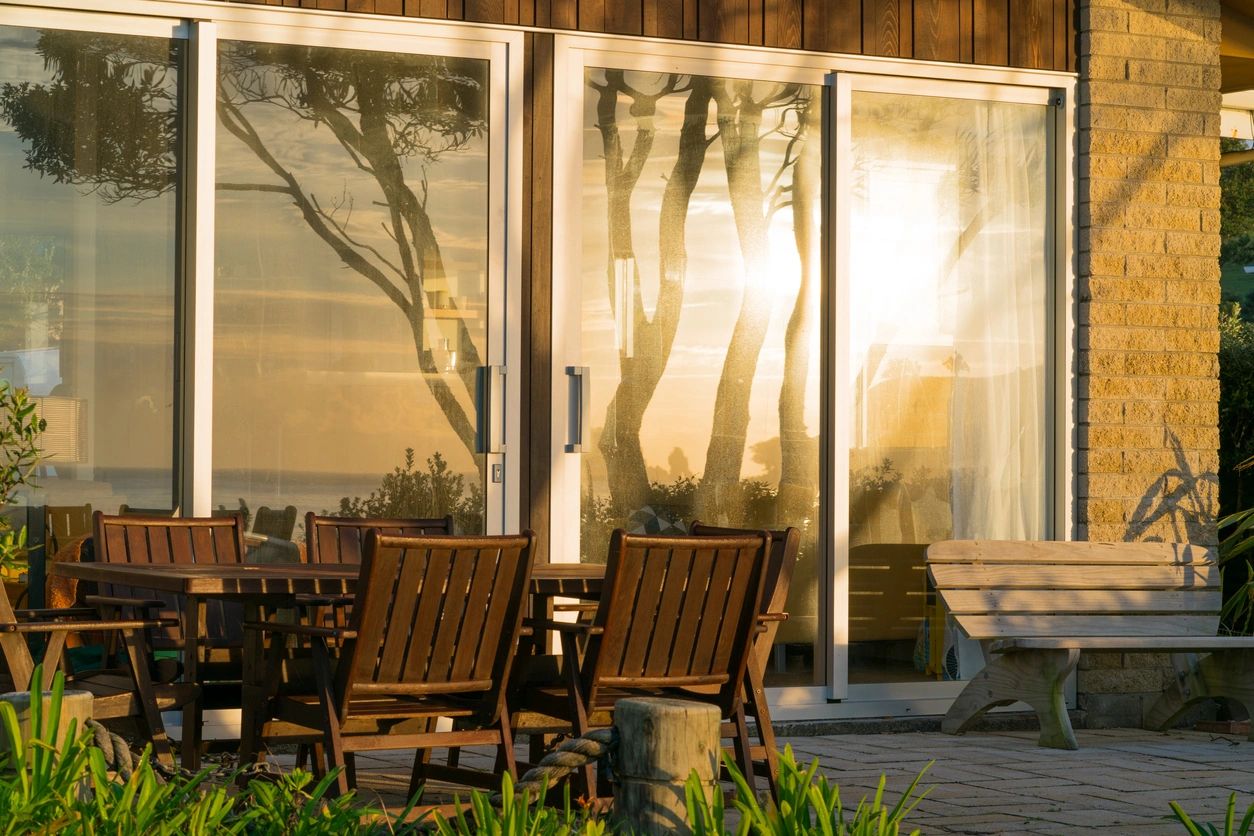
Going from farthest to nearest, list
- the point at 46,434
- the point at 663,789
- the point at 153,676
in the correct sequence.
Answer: the point at 46,434
the point at 153,676
the point at 663,789

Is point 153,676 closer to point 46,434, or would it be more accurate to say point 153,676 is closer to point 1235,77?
point 46,434

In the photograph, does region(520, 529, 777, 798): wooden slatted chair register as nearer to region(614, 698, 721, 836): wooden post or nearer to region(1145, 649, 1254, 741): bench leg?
region(614, 698, 721, 836): wooden post

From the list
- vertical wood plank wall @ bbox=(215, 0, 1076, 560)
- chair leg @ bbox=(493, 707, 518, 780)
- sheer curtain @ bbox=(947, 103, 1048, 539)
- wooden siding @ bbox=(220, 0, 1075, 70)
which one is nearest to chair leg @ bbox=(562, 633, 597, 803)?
chair leg @ bbox=(493, 707, 518, 780)

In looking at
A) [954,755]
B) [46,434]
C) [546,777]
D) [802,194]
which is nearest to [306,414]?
[46,434]

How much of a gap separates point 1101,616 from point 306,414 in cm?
336

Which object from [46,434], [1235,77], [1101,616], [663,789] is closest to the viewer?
[663,789]

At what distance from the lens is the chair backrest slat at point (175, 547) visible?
538 centimetres

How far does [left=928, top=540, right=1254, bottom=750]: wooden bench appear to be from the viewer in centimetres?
657

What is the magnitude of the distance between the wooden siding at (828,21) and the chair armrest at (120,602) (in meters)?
2.39

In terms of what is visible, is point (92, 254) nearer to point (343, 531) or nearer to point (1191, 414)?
point (343, 531)

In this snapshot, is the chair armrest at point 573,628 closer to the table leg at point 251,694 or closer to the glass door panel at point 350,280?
the table leg at point 251,694

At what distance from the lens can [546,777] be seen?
2713 millimetres

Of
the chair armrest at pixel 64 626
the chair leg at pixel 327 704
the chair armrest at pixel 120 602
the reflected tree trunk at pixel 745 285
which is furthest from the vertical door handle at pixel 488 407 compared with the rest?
the chair leg at pixel 327 704

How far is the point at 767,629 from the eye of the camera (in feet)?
16.7
